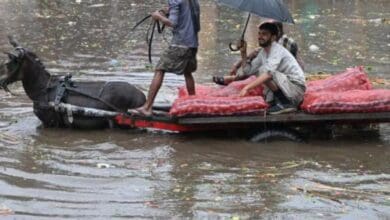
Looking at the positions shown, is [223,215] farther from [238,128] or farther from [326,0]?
[326,0]

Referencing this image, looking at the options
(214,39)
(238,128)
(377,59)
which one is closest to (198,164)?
(238,128)

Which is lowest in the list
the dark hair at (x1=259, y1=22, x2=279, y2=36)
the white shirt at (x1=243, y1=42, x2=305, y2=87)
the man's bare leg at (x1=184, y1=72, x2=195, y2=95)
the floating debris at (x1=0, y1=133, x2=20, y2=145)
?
the floating debris at (x1=0, y1=133, x2=20, y2=145)

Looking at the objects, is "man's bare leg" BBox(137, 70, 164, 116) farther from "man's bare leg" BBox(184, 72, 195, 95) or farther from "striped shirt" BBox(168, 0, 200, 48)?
"striped shirt" BBox(168, 0, 200, 48)

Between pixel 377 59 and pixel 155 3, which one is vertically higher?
pixel 377 59

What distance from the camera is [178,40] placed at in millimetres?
8281

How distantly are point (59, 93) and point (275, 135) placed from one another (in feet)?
8.61

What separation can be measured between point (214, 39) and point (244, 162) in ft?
31.7

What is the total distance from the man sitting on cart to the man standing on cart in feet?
2.75

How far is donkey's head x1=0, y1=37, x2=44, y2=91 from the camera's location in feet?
27.2

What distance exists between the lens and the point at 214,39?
55.0ft

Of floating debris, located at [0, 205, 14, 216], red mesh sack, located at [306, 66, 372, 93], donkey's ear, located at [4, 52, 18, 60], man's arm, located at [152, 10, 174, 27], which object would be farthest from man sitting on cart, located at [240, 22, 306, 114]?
floating debris, located at [0, 205, 14, 216]

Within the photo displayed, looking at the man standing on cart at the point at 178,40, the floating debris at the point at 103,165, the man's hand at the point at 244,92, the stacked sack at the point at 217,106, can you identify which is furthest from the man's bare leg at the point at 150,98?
the floating debris at the point at 103,165

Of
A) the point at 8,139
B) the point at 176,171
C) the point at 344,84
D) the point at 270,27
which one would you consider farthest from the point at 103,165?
the point at 344,84

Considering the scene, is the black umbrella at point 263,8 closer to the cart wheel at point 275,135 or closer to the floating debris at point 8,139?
the cart wheel at point 275,135
